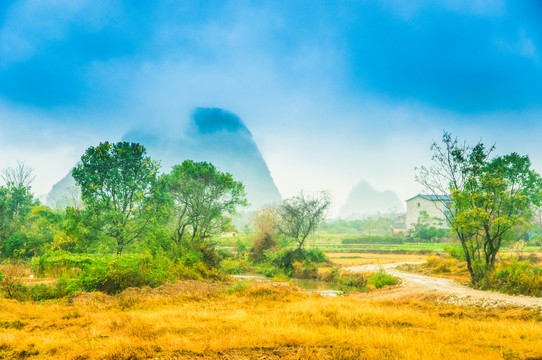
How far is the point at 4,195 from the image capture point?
1379 inches

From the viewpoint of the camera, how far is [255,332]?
947cm

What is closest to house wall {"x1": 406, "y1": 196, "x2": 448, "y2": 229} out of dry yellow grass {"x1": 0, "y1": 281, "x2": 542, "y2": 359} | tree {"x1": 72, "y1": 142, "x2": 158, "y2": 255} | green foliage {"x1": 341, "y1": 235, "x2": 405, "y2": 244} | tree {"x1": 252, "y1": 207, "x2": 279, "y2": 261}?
green foliage {"x1": 341, "y1": 235, "x2": 405, "y2": 244}

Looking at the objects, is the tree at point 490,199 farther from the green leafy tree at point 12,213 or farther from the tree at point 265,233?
the green leafy tree at point 12,213

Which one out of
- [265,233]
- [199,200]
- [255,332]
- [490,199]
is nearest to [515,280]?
[490,199]

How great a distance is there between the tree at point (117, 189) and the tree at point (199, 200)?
398 cm

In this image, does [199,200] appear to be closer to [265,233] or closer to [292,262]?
[292,262]

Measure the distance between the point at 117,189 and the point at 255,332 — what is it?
1586 centimetres

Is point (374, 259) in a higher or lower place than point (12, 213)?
lower

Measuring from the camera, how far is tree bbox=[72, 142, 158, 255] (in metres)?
21.1

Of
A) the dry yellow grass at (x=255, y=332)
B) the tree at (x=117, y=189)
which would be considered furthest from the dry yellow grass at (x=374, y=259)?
the dry yellow grass at (x=255, y=332)

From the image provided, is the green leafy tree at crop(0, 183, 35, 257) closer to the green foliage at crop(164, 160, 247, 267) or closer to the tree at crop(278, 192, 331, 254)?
the green foliage at crop(164, 160, 247, 267)

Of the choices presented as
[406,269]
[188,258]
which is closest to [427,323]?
[188,258]

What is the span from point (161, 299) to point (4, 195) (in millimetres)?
30333

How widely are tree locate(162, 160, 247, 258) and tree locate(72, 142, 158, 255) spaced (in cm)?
398
